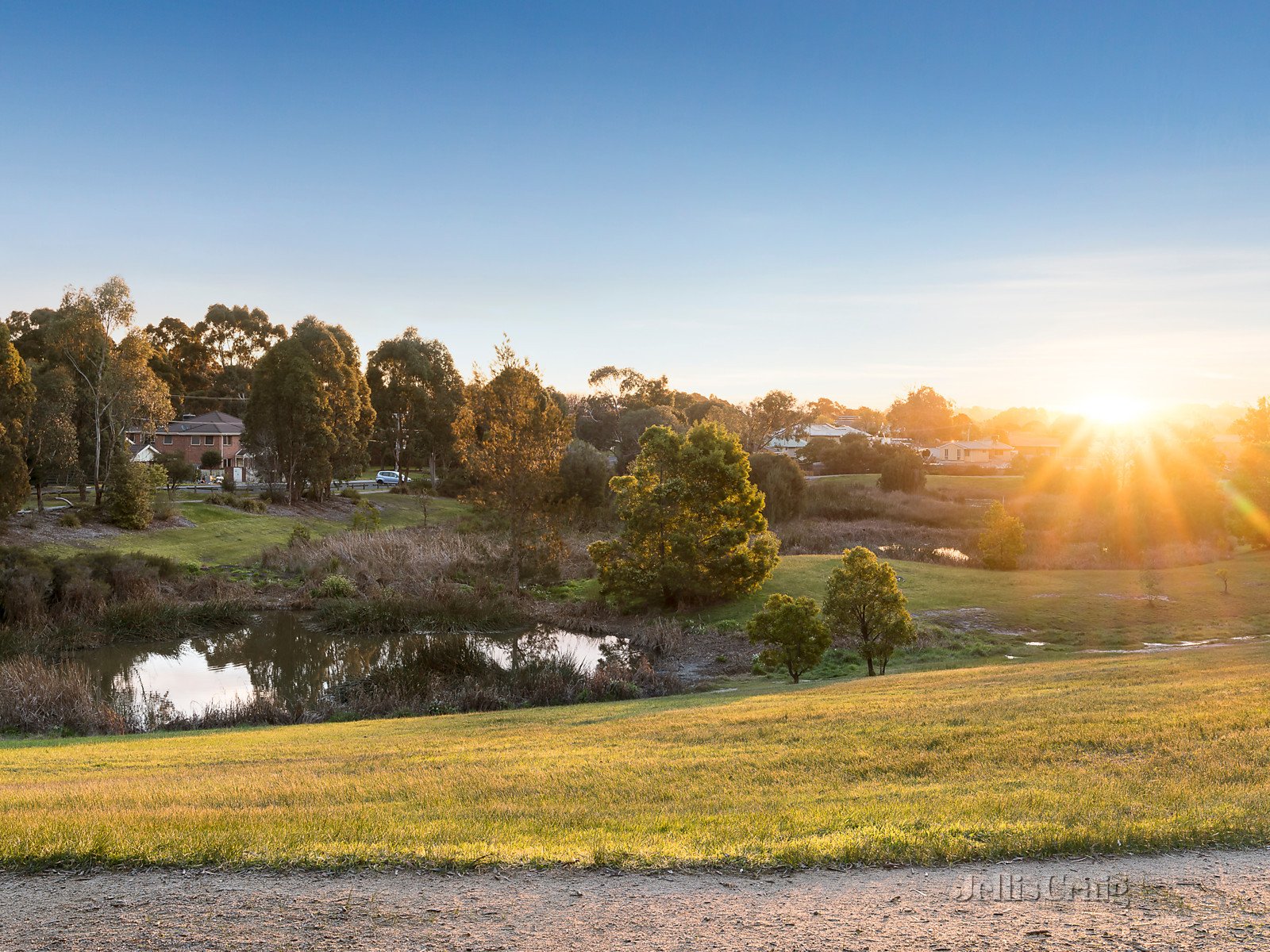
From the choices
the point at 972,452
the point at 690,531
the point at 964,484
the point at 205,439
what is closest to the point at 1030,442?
the point at 972,452

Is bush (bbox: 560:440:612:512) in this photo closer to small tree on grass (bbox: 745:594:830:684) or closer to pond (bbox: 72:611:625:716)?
pond (bbox: 72:611:625:716)

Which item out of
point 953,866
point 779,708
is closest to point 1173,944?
point 953,866

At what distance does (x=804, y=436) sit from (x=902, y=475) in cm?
4454

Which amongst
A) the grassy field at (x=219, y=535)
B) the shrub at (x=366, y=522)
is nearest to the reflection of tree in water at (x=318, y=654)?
the grassy field at (x=219, y=535)

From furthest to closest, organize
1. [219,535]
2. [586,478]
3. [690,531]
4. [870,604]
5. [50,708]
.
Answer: [586,478], [219,535], [690,531], [870,604], [50,708]

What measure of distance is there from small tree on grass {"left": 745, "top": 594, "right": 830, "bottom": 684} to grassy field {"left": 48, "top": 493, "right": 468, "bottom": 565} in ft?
89.2

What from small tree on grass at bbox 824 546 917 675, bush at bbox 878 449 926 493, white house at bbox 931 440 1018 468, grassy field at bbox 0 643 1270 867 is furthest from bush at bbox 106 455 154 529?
white house at bbox 931 440 1018 468

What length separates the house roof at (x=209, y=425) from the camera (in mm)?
75188

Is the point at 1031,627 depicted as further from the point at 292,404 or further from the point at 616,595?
the point at 292,404

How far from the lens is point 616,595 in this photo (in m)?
31.9

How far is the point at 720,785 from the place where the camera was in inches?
351

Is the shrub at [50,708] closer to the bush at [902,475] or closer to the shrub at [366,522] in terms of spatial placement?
the shrub at [366,522]

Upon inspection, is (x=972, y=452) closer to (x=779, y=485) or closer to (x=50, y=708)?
(x=779, y=485)

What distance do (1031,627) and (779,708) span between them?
1524cm
